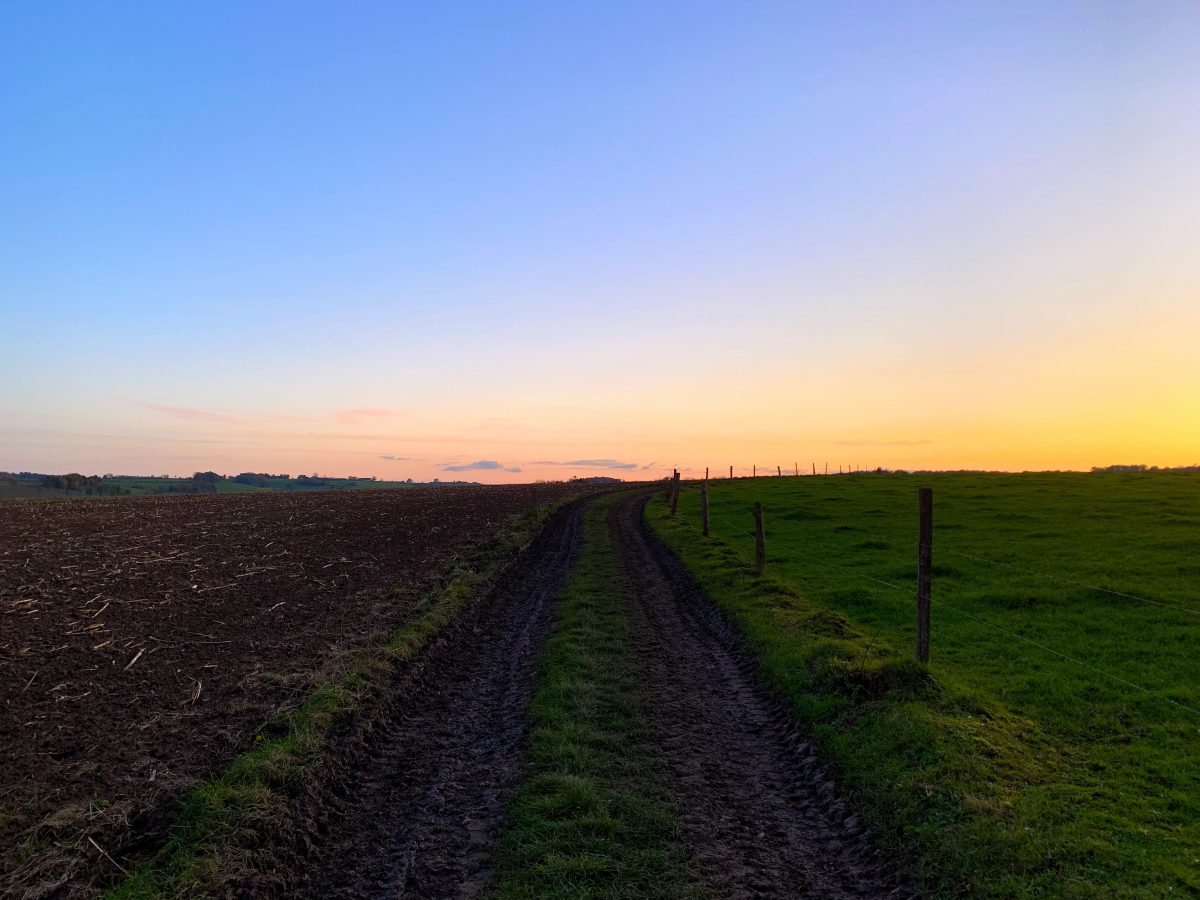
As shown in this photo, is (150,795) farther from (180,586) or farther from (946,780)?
(180,586)

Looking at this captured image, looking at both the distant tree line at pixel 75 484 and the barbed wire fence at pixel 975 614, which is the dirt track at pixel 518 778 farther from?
the distant tree line at pixel 75 484

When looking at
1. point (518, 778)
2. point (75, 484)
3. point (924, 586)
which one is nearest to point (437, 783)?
point (518, 778)

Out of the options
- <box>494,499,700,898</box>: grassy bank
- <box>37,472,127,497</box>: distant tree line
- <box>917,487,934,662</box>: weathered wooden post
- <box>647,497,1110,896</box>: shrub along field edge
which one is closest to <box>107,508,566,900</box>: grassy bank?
<box>494,499,700,898</box>: grassy bank

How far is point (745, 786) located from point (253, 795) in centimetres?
558

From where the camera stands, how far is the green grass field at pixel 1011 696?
652 cm

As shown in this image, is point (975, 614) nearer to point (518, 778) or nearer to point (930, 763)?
point (930, 763)

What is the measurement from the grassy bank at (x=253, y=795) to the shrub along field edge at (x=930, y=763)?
6.39 metres

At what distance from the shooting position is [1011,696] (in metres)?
11.1

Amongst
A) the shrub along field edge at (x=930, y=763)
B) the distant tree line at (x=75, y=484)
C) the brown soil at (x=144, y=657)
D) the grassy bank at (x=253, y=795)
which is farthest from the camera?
the distant tree line at (x=75, y=484)

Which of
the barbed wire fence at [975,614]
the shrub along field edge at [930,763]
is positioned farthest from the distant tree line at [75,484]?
the shrub along field edge at [930,763]

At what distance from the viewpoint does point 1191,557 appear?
22375mm

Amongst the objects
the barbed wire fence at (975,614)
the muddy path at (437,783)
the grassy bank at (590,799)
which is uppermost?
the barbed wire fence at (975,614)

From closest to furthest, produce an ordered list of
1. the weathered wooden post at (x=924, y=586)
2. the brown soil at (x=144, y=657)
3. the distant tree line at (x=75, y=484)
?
the brown soil at (x=144, y=657) < the weathered wooden post at (x=924, y=586) < the distant tree line at (x=75, y=484)

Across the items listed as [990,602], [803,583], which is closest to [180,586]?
[803,583]
